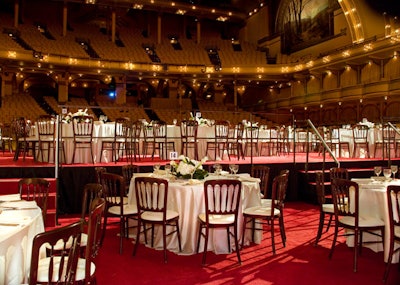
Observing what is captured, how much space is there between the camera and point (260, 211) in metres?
4.49

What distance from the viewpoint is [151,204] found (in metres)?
4.11

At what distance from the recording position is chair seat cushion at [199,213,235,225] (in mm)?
4016

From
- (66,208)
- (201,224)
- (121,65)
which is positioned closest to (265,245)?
(201,224)

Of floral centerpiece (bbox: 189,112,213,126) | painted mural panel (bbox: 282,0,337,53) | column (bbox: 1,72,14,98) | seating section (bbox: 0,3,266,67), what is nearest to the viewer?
floral centerpiece (bbox: 189,112,213,126)

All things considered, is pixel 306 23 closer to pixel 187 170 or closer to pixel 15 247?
pixel 187 170

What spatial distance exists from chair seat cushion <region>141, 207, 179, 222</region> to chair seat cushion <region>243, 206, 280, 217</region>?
838mm

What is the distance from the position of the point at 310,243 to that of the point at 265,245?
58 centimetres

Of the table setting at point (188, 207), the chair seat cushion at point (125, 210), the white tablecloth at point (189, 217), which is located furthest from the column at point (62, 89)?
the white tablecloth at point (189, 217)

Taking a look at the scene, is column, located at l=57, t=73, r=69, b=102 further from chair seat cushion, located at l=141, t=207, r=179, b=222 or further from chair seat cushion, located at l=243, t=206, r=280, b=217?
chair seat cushion, located at l=243, t=206, r=280, b=217

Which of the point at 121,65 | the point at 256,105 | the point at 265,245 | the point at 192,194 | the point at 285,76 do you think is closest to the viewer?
the point at 192,194

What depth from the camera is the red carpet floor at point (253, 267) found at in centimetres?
348

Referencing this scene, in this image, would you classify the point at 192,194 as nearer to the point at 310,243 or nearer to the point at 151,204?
the point at 151,204

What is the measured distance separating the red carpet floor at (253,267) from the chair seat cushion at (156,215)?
0.42 m

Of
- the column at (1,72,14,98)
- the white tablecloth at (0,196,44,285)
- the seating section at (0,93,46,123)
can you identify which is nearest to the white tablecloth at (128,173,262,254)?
the white tablecloth at (0,196,44,285)
